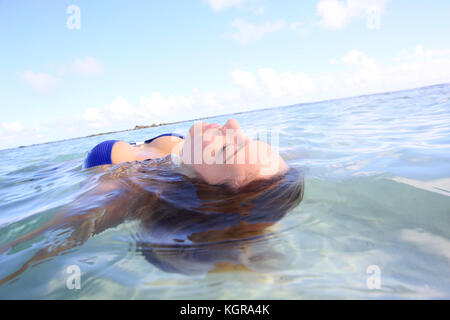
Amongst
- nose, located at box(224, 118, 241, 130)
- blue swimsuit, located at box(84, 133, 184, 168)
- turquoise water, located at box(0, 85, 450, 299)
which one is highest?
→ nose, located at box(224, 118, 241, 130)

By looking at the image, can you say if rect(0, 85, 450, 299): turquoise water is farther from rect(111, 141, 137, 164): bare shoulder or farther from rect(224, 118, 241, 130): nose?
rect(111, 141, 137, 164): bare shoulder

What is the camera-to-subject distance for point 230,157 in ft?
6.38

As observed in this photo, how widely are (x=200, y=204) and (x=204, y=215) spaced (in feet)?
0.59

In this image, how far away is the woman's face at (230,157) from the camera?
1954 millimetres

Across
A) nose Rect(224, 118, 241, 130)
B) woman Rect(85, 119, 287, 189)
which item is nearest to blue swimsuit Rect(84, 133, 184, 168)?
woman Rect(85, 119, 287, 189)

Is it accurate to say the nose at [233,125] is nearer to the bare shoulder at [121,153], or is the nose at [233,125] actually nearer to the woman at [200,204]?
the woman at [200,204]

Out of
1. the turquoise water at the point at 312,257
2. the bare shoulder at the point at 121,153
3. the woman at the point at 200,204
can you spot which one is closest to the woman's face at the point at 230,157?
the woman at the point at 200,204

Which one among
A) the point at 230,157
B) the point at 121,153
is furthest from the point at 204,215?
the point at 121,153

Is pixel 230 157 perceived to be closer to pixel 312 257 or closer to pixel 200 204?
pixel 200 204

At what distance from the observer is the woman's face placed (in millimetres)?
1954

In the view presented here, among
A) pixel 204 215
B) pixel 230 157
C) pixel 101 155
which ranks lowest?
pixel 204 215

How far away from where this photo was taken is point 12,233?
2203 mm

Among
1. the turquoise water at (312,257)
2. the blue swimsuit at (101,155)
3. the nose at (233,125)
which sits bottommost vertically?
the turquoise water at (312,257)
